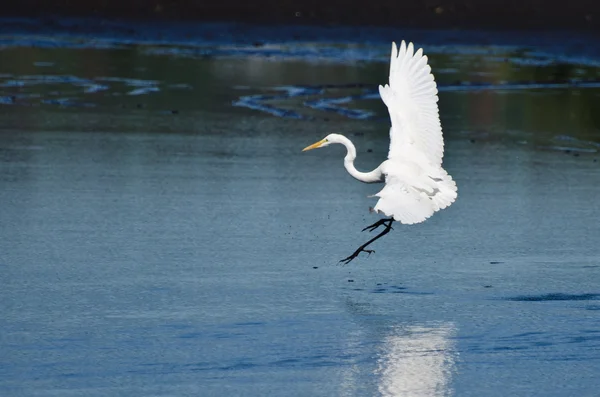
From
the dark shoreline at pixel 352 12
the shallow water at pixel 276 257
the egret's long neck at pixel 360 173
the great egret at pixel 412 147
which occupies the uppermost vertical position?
the great egret at pixel 412 147

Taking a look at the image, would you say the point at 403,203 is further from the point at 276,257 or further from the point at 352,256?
the point at 276,257

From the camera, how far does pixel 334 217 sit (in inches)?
438

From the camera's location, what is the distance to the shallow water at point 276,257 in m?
7.23

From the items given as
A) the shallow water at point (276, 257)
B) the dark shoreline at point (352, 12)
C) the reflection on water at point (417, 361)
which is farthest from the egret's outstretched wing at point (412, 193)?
the dark shoreline at point (352, 12)

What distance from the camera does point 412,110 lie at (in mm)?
10438

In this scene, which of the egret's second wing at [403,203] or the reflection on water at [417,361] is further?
the egret's second wing at [403,203]

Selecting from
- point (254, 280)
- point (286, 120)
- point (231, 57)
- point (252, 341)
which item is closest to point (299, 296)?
point (254, 280)

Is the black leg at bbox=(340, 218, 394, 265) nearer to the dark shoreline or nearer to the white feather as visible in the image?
the white feather

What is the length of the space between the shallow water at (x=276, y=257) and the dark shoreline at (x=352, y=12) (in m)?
12.8

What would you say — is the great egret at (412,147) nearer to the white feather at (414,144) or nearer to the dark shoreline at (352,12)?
the white feather at (414,144)

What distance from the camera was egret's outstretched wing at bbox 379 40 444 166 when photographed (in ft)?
33.7

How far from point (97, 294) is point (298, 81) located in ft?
43.7

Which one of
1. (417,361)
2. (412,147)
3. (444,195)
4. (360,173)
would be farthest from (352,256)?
(417,361)

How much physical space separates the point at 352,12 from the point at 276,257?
22183mm
